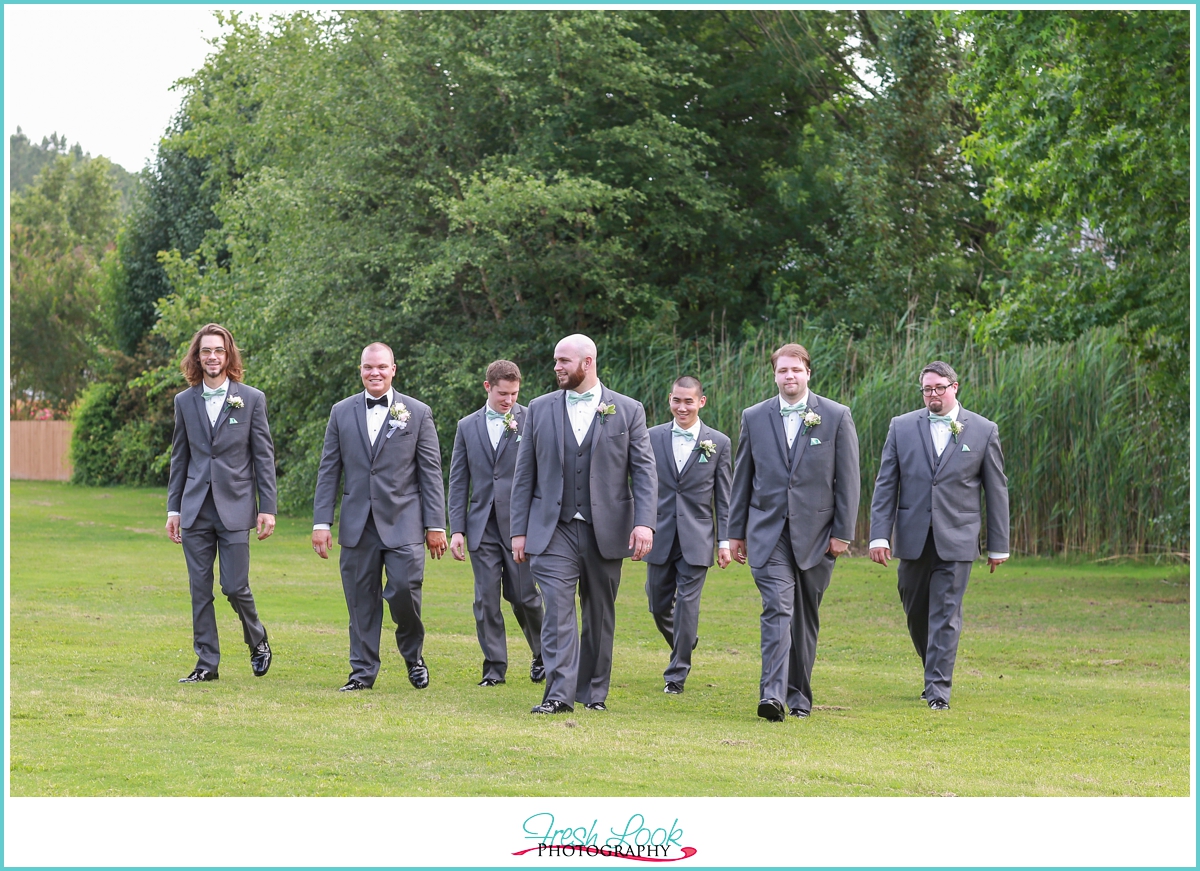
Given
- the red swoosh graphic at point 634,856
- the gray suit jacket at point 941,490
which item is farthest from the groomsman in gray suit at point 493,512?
the red swoosh graphic at point 634,856

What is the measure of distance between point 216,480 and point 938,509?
4.53 meters

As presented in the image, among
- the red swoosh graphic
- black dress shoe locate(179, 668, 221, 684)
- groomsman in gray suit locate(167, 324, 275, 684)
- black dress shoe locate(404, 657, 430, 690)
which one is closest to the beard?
groomsman in gray suit locate(167, 324, 275, 684)

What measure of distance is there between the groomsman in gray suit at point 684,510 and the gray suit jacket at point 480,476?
999mm

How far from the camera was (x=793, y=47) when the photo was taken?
2872cm

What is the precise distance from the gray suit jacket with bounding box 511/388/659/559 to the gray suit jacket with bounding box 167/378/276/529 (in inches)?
70.9

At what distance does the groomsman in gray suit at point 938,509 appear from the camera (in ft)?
29.3

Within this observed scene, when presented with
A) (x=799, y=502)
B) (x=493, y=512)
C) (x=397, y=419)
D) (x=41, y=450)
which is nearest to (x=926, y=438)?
(x=799, y=502)

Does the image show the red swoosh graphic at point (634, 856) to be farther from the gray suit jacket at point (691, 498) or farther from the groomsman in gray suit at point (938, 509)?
the gray suit jacket at point (691, 498)

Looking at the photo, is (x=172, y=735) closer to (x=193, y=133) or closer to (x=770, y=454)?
(x=770, y=454)

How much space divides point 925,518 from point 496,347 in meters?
17.4

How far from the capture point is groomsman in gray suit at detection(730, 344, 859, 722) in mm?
8375

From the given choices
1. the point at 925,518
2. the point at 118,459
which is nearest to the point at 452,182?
the point at 925,518

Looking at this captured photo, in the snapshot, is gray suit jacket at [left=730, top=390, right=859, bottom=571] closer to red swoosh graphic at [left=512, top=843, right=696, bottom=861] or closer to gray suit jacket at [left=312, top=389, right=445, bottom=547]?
gray suit jacket at [left=312, top=389, right=445, bottom=547]

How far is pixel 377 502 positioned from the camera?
29.9 ft
